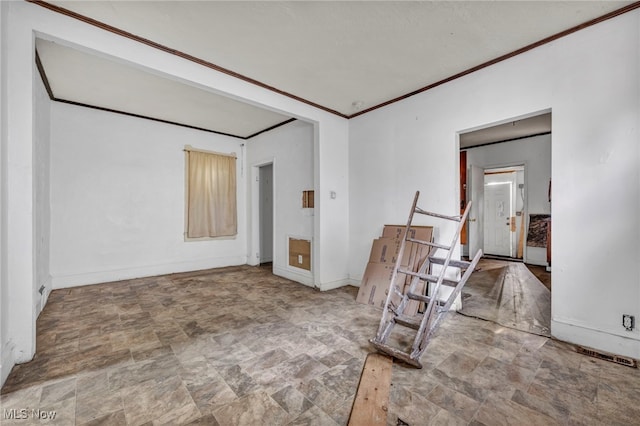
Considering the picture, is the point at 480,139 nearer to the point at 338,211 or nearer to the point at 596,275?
the point at 338,211

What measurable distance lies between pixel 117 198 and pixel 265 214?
2.91m

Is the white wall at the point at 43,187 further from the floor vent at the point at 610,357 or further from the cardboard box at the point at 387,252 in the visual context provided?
the floor vent at the point at 610,357

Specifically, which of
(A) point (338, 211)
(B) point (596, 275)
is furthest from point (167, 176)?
(B) point (596, 275)

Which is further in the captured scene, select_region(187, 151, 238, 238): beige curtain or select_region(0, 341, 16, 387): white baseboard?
select_region(187, 151, 238, 238): beige curtain

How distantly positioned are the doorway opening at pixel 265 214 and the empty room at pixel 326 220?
156 cm

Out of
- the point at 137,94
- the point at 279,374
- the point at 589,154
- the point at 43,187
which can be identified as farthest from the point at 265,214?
the point at 589,154

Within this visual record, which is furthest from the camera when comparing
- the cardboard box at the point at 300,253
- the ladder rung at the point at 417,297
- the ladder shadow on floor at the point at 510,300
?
the cardboard box at the point at 300,253

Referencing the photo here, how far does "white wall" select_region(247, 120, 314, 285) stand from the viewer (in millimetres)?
4781

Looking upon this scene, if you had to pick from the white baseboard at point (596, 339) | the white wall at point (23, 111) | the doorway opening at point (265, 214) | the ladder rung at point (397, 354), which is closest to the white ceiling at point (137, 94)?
the white wall at point (23, 111)

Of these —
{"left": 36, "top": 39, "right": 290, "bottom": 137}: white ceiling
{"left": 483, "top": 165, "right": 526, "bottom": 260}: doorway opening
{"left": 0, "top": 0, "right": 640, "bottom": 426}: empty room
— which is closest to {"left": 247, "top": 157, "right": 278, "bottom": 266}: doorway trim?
{"left": 36, "top": 39, "right": 290, "bottom": 137}: white ceiling

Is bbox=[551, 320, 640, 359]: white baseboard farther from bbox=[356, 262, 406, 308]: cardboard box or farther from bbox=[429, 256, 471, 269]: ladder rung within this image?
bbox=[356, 262, 406, 308]: cardboard box

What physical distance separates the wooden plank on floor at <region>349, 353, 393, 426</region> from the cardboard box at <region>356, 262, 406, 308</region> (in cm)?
131

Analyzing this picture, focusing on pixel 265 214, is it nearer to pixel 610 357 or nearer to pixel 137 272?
pixel 137 272

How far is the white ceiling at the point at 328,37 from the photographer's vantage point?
2.25 m
